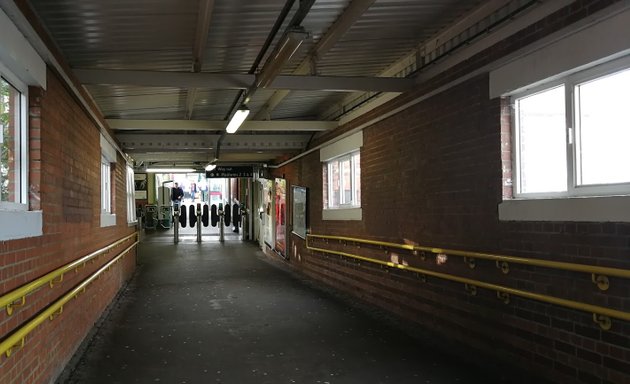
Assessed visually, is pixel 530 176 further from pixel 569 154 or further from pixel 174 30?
pixel 174 30

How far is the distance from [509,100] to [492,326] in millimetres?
2143

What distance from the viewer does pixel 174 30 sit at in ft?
17.3

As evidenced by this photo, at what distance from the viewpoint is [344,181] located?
9945 mm

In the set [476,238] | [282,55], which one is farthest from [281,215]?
[282,55]

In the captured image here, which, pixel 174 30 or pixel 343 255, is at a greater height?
pixel 174 30

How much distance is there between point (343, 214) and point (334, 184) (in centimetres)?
126

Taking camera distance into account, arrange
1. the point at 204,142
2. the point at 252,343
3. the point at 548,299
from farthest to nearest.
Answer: the point at 204,142 < the point at 252,343 < the point at 548,299

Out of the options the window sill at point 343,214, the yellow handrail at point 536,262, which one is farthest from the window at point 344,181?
the yellow handrail at point 536,262

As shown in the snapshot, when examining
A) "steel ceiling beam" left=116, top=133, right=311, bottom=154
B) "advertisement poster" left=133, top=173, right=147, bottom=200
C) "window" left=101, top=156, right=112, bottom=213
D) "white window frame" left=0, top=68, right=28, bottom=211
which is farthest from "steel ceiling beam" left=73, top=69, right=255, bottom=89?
"advertisement poster" left=133, top=173, right=147, bottom=200

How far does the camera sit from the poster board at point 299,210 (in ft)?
39.6

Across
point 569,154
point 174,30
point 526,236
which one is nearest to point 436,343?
point 526,236

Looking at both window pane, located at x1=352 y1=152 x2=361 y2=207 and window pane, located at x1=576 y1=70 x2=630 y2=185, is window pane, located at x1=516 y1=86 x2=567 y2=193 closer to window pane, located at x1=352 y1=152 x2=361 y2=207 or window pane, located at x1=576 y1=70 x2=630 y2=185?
window pane, located at x1=576 y1=70 x2=630 y2=185

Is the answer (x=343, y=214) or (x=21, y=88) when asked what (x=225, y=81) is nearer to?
(x=21, y=88)

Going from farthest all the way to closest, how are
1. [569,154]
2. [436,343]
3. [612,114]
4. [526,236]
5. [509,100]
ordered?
[436,343] → [509,100] → [526,236] → [569,154] → [612,114]
